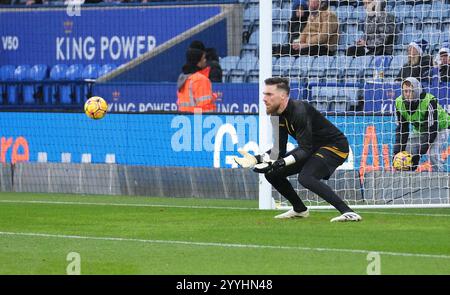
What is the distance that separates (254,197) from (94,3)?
1126 centimetres

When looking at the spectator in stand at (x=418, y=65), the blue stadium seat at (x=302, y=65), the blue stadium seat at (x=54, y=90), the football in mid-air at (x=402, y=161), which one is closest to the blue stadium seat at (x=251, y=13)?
the blue stadium seat at (x=54, y=90)

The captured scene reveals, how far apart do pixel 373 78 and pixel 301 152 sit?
607cm

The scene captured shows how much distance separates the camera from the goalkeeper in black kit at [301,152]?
1506cm

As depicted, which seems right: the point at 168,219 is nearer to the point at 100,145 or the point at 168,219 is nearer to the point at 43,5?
the point at 100,145

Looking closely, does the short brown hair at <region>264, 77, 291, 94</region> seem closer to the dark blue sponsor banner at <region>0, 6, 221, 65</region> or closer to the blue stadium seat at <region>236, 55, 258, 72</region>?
the blue stadium seat at <region>236, 55, 258, 72</region>

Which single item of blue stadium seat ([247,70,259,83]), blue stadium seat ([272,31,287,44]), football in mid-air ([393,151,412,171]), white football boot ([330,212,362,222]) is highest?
blue stadium seat ([272,31,287,44])

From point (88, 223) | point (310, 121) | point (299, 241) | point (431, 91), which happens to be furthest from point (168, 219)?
point (431, 91)

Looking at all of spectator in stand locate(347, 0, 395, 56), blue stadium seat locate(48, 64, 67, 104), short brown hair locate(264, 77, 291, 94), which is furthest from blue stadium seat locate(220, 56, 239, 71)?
short brown hair locate(264, 77, 291, 94)

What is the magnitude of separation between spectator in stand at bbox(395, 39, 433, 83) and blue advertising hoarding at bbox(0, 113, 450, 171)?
790 mm

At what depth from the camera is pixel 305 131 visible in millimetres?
15086

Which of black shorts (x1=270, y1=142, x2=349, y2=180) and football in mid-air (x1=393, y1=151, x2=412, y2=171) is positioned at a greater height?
black shorts (x1=270, y1=142, x2=349, y2=180)

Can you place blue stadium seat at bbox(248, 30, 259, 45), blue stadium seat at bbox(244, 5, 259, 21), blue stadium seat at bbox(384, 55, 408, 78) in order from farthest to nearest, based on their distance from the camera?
blue stadium seat at bbox(244, 5, 259, 21) < blue stadium seat at bbox(248, 30, 259, 45) < blue stadium seat at bbox(384, 55, 408, 78)

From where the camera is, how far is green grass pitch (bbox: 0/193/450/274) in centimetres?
1118

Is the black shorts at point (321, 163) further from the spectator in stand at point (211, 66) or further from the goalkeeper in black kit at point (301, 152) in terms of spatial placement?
the spectator in stand at point (211, 66)
